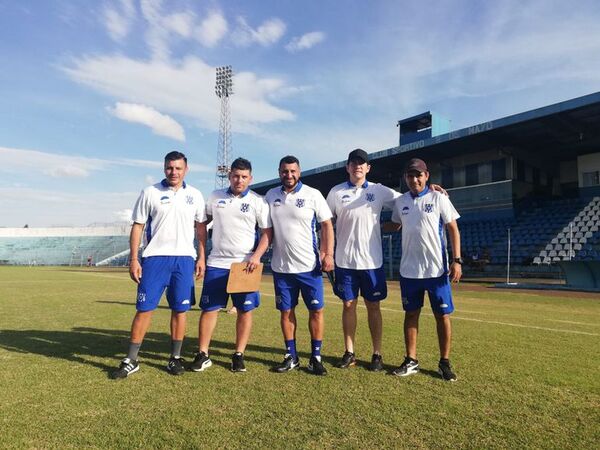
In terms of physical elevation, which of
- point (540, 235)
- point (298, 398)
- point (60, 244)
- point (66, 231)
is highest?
point (66, 231)

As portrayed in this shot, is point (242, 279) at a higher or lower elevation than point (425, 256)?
lower

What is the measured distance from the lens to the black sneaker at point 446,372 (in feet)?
12.9

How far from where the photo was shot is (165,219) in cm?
445

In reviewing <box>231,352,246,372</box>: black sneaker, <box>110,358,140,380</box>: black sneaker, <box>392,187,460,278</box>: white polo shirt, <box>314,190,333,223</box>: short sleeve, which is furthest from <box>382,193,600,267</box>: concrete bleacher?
<box>110,358,140,380</box>: black sneaker

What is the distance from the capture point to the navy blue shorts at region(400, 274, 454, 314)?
4312mm

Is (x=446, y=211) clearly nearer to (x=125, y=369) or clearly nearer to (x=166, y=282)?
(x=166, y=282)

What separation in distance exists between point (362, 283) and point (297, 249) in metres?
0.80

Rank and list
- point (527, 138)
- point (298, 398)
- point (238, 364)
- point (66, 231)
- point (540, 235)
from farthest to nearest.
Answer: point (66, 231) → point (527, 138) → point (540, 235) → point (238, 364) → point (298, 398)

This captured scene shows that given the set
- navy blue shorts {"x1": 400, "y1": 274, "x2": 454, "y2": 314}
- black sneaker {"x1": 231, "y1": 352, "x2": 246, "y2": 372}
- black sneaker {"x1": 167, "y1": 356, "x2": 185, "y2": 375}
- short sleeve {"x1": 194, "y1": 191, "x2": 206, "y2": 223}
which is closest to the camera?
black sneaker {"x1": 167, "y1": 356, "x2": 185, "y2": 375}

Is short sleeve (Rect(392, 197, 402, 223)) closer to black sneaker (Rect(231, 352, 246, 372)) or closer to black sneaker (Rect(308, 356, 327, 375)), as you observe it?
black sneaker (Rect(308, 356, 327, 375))

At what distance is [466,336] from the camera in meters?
6.05

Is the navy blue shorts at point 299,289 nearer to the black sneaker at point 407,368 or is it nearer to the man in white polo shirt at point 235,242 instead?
the man in white polo shirt at point 235,242

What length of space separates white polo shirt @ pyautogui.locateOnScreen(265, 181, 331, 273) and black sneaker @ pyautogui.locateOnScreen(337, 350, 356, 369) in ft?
3.17

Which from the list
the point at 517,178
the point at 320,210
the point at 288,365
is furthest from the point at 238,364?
the point at 517,178
